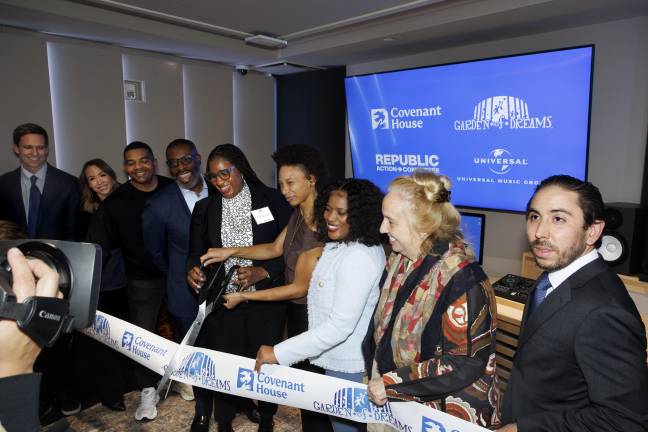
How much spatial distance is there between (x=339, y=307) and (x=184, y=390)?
2.02 m

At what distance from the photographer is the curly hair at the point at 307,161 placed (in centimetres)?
207

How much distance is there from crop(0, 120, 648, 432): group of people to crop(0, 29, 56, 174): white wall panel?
37.4 inches

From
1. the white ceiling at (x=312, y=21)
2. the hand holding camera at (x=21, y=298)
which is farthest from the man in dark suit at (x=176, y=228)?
the hand holding camera at (x=21, y=298)

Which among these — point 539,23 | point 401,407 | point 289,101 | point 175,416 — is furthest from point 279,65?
point 401,407

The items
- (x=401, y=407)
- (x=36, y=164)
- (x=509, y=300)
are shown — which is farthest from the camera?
(x=36, y=164)

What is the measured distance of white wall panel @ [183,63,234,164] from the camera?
193 inches

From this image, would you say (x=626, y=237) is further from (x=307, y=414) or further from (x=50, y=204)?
(x=50, y=204)

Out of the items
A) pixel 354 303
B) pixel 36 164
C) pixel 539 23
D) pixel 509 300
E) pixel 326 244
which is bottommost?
pixel 509 300

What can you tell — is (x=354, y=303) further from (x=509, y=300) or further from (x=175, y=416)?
(x=175, y=416)

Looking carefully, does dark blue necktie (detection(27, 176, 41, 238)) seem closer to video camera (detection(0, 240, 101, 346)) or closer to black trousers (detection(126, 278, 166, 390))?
black trousers (detection(126, 278, 166, 390))

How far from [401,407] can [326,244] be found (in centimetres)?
68

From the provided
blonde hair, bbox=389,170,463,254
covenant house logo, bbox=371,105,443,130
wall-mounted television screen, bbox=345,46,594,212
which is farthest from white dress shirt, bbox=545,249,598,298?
covenant house logo, bbox=371,105,443,130

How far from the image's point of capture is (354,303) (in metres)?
1.54

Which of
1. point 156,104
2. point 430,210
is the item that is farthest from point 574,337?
point 156,104
